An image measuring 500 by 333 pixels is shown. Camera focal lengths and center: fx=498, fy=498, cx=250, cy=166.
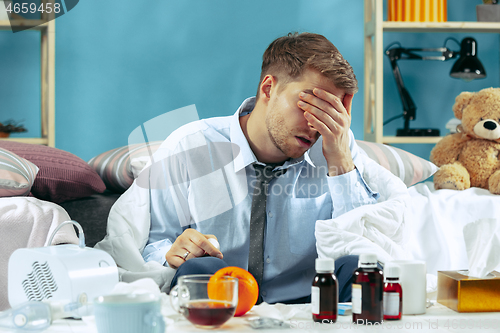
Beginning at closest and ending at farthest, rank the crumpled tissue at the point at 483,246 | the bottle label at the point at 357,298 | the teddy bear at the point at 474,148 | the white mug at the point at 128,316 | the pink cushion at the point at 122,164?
the white mug at the point at 128,316, the bottle label at the point at 357,298, the crumpled tissue at the point at 483,246, the pink cushion at the point at 122,164, the teddy bear at the point at 474,148

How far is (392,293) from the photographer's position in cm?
68

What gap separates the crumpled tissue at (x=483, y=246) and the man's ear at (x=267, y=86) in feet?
2.15

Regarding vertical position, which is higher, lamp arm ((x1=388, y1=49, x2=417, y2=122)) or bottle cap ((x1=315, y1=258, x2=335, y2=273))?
lamp arm ((x1=388, y1=49, x2=417, y2=122))

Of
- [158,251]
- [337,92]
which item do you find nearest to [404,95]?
[337,92]

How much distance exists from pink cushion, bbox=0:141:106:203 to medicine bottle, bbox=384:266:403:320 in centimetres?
94

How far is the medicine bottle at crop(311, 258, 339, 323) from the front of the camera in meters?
0.66

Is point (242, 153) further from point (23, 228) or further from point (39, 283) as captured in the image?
point (39, 283)

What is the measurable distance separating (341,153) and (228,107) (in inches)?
32.0

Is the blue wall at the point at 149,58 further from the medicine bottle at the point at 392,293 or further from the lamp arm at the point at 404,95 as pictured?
the medicine bottle at the point at 392,293

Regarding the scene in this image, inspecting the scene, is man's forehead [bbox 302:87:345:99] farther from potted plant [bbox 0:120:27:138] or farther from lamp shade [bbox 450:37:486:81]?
potted plant [bbox 0:120:27:138]

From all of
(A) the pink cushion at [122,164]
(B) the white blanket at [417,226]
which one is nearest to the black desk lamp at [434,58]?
(B) the white blanket at [417,226]

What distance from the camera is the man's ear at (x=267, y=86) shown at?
1.33 m

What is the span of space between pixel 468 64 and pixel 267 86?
1012mm

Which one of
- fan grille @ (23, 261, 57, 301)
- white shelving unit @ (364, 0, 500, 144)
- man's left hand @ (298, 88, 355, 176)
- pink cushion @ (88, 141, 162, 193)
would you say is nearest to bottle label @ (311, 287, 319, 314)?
fan grille @ (23, 261, 57, 301)
